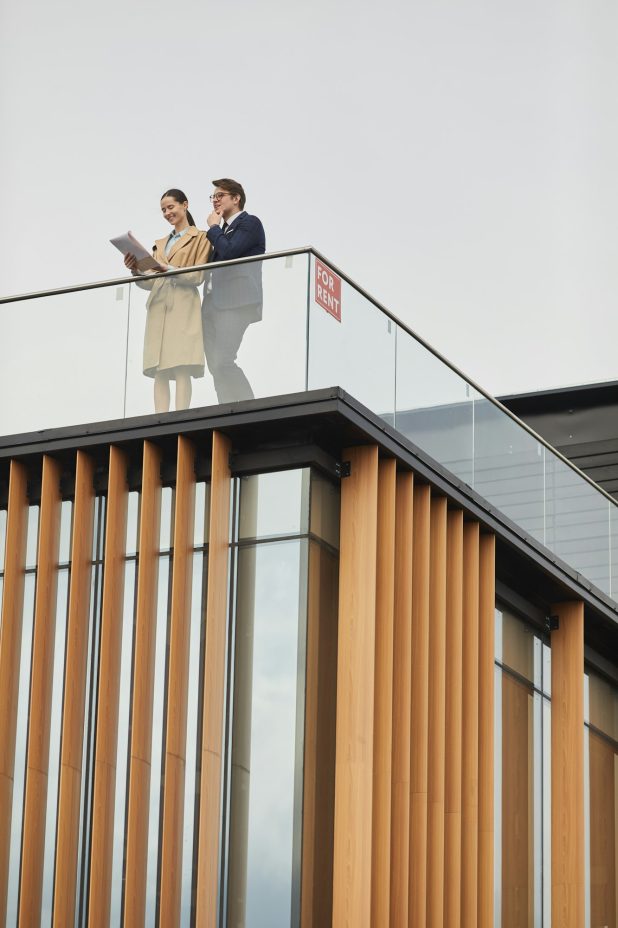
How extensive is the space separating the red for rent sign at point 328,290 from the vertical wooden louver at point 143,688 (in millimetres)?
1932

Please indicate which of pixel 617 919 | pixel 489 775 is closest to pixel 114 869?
pixel 489 775

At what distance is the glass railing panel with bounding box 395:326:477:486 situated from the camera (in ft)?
54.7

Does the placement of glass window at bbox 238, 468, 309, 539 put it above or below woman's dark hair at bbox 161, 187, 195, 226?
below

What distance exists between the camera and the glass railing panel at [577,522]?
65.7ft

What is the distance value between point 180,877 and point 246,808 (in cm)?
76

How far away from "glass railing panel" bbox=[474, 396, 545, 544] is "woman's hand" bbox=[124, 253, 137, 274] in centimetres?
376

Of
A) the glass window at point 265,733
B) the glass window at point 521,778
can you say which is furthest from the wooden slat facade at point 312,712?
the glass window at point 521,778

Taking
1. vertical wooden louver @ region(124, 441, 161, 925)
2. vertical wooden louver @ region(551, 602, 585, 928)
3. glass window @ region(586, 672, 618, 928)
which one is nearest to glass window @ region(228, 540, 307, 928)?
vertical wooden louver @ region(124, 441, 161, 925)

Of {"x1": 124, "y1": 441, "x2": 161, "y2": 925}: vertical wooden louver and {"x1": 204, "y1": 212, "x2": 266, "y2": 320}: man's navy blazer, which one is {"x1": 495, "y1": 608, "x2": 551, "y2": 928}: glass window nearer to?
{"x1": 124, "y1": 441, "x2": 161, "y2": 925}: vertical wooden louver

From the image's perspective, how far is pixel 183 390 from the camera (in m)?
15.9

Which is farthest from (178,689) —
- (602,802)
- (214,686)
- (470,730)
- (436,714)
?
(602,802)

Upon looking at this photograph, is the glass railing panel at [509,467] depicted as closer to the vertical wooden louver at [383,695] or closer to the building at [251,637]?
the building at [251,637]

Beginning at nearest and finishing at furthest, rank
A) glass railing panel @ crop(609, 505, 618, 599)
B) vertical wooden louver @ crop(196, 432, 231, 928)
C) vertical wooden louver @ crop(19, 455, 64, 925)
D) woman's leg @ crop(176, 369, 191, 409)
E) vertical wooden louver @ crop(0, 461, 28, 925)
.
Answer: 1. vertical wooden louver @ crop(196, 432, 231, 928)
2. vertical wooden louver @ crop(19, 455, 64, 925)
3. vertical wooden louver @ crop(0, 461, 28, 925)
4. woman's leg @ crop(176, 369, 191, 409)
5. glass railing panel @ crop(609, 505, 618, 599)

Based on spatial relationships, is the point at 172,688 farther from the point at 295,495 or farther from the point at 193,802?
the point at 295,495
